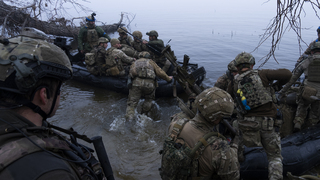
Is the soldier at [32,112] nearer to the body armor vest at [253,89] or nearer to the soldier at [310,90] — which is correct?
the body armor vest at [253,89]

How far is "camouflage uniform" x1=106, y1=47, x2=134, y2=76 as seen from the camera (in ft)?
23.5

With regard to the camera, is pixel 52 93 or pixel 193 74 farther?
pixel 193 74

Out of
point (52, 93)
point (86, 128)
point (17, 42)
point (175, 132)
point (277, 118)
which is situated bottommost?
point (86, 128)

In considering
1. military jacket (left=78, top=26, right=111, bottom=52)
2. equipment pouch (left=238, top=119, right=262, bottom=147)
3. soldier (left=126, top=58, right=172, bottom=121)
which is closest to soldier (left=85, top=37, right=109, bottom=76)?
military jacket (left=78, top=26, right=111, bottom=52)

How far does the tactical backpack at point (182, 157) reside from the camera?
225cm

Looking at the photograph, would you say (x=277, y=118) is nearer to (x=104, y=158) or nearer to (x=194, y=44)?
(x=104, y=158)

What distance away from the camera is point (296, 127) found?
5.00 m

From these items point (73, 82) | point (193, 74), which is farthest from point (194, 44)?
point (193, 74)

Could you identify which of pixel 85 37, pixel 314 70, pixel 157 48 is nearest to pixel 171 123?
pixel 314 70

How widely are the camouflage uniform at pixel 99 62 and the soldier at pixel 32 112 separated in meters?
5.91

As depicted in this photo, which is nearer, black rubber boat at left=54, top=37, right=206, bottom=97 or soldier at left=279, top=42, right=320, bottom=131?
soldier at left=279, top=42, right=320, bottom=131

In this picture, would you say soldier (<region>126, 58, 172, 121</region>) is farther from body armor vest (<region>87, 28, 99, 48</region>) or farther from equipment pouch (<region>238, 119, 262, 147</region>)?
Answer: body armor vest (<region>87, 28, 99, 48</region>)

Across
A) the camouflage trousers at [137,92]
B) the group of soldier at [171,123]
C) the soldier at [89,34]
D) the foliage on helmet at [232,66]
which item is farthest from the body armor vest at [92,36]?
the group of soldier at [171,123]

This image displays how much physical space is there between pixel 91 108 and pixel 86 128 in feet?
3.92
